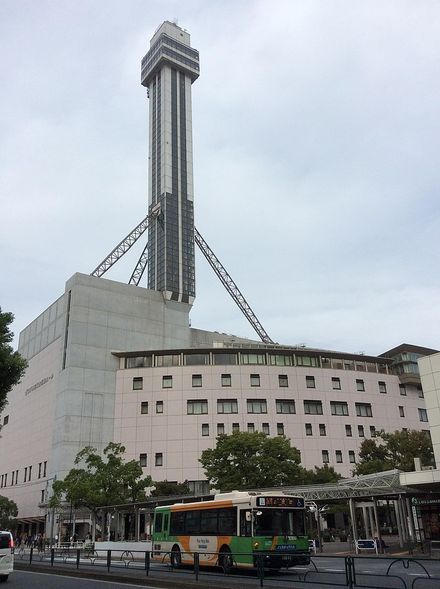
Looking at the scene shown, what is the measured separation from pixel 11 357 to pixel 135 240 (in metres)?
108

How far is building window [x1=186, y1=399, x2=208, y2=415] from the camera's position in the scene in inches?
2869

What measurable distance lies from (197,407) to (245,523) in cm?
5220

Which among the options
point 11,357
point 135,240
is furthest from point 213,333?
point 11,357

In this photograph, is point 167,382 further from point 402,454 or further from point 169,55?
point 169,55

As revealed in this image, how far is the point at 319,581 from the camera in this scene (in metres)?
14.3

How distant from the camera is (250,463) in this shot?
163ft

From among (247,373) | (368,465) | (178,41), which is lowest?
(368,465)

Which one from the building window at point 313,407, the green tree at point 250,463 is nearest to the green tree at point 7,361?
the green tree at point 250,463

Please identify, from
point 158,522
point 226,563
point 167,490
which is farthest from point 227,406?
point 226,563

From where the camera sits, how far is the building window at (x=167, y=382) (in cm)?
7475

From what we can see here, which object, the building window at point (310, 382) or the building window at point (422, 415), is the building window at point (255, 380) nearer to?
the building window at point (310, 382)

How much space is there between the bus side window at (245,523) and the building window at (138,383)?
55.7 meters

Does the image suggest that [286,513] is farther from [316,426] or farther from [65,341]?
[65,341]

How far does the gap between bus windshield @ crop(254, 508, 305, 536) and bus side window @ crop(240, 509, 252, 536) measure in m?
0.28
